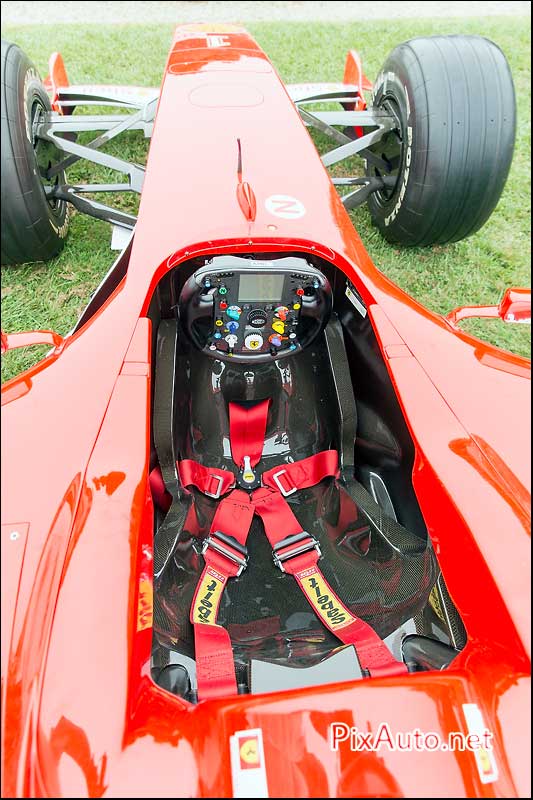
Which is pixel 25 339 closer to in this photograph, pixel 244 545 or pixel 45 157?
pixel 244 545

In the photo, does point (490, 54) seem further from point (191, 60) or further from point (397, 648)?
point (397, 648)

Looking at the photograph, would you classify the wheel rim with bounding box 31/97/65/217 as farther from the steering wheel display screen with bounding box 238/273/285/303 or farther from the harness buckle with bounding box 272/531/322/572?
the harness buckle with bounding box 272/531/322/572

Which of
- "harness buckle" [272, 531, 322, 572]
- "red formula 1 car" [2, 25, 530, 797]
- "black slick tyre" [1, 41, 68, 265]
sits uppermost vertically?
"black slick tyre" [1, 41, 68, 265]

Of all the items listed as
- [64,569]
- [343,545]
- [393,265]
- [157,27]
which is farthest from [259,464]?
[157,27]

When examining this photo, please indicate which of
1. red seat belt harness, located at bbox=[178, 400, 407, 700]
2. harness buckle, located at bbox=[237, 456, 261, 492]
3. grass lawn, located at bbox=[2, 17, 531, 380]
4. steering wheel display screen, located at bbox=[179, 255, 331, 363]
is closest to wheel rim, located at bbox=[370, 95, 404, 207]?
grass lawn, located at bbox=[2, 17, 531, 380]

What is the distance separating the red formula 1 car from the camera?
1070 millimetres

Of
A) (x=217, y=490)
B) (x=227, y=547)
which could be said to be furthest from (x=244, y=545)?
(x=217, y=490)

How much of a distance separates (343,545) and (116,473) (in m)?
0.86

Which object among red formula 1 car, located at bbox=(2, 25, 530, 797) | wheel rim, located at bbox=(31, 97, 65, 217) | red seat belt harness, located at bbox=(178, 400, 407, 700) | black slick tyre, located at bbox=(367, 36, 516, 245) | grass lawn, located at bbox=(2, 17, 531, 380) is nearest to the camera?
red formula 1 car, located at bbox=(2, 25, 530, 797)

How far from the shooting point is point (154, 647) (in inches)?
58.1

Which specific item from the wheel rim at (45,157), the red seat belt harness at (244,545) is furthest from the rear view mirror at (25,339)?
the wheel rim at (45,157)

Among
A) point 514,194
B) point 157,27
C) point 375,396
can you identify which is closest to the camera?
point 375,396

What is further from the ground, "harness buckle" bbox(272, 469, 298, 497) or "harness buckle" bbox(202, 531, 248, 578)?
"harness buckle" bbox(272, 469, 298, 497)

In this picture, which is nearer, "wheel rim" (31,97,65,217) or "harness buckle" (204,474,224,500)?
"harness buckle" (204,474,224,500)
